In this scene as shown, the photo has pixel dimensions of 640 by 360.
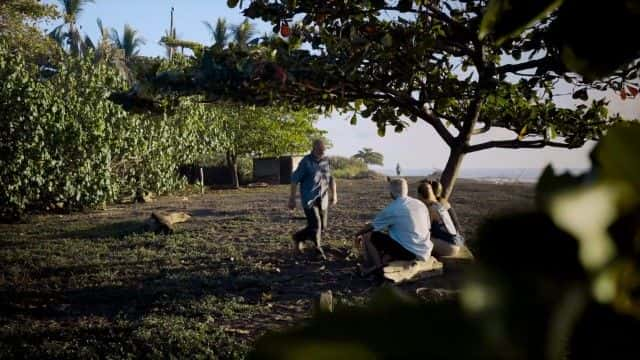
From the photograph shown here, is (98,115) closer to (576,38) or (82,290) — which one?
(82,290)

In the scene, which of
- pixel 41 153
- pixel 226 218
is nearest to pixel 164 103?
pixel 226 218

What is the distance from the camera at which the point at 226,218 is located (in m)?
13.8

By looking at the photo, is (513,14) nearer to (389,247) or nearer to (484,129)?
(484,129)

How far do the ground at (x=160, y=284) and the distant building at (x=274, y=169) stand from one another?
46.6 feet

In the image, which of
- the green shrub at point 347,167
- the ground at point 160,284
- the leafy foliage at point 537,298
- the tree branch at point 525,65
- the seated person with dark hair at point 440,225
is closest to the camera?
the leafy foliage at point 537,298

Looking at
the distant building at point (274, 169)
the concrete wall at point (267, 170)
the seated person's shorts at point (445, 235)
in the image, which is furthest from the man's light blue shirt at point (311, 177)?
the concrete wall at point (267, 170)

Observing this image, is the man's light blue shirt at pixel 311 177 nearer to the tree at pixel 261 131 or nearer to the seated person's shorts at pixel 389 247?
the seated person's shorts at pixel 389 247

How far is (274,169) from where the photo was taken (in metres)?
27.8

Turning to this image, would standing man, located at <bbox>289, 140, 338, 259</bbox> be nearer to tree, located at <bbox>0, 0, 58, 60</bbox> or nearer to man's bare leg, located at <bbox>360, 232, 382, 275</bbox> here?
man's bare leg, located at <bbox>360, 232, 382, 275</bbox>

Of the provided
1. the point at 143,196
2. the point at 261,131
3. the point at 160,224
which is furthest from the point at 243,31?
the point at 160,224

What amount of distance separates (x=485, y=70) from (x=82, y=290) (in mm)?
6049

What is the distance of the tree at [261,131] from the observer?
25906 mm

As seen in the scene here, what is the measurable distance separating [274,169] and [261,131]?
2.42 m

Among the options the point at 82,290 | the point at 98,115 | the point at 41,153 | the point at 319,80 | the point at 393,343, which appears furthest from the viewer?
the point at 98,115
